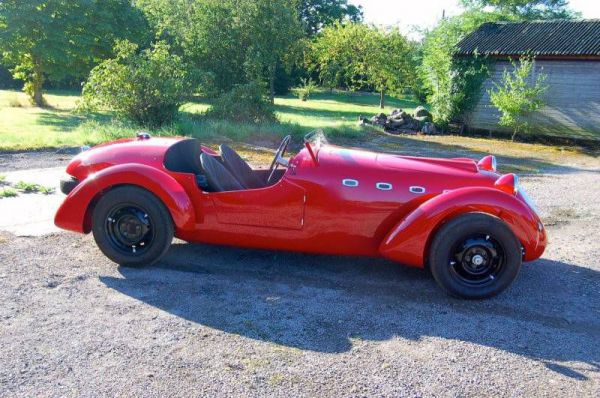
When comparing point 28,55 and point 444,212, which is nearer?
point 444,212

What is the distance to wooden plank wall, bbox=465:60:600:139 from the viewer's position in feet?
60.1

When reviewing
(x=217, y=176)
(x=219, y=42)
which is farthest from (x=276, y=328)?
(x=219, y=42)

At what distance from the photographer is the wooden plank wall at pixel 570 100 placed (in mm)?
18317

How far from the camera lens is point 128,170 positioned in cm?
461

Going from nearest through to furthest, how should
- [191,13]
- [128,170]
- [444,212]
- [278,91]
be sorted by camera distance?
[444,212], [128,170], [191,13], [278,91]

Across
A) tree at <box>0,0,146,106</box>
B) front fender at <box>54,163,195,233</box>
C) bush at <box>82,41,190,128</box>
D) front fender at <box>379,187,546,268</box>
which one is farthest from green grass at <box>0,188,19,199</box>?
tree at <box>0,0,146,106</box>

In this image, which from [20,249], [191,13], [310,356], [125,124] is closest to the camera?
[310,356]

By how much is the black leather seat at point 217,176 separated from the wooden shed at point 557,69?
17.2 metres

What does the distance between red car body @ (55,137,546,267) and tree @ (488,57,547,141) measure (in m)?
15.4

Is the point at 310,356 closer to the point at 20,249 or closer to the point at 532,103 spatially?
the point at 20,249

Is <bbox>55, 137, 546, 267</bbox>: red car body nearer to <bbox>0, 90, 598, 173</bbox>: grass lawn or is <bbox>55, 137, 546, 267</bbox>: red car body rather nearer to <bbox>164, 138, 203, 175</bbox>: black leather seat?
<bbox>164, 138, 203, 175</bbox>: black leather seat

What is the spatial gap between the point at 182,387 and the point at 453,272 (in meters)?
2.36

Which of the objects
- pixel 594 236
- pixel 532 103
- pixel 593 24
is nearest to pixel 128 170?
pixel 594 236

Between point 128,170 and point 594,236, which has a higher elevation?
point 128,170
